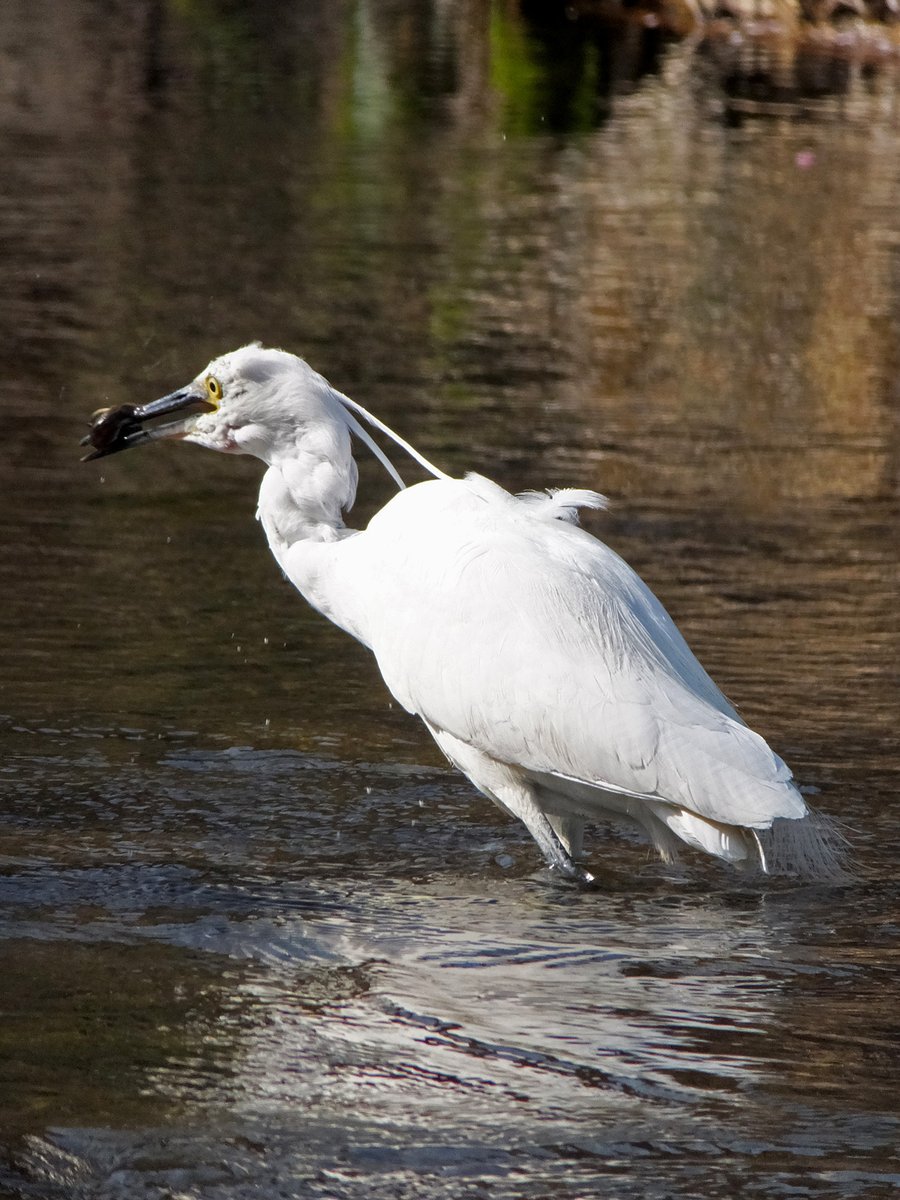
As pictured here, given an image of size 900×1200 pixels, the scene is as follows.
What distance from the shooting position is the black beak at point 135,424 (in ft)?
18.1

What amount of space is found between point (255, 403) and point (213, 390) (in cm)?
15

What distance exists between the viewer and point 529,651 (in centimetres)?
489

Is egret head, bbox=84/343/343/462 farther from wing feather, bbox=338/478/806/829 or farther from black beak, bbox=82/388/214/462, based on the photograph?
wing feather, bbox=338/478/806/829

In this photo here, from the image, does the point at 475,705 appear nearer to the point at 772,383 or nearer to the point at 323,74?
the point at 772,383

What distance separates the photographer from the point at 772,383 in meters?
10.3

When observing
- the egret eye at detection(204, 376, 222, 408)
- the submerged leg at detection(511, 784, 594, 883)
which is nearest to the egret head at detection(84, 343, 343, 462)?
the egret eye at detection(204, 376, 222, 408)

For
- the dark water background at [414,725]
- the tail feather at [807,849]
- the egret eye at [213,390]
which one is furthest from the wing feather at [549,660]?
the egret eye at [213,390]

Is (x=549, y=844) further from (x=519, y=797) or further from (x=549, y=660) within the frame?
(x=549, y=660)

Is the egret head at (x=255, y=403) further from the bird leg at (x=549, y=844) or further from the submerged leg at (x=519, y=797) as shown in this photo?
the bird leg at (x=549, y=844)

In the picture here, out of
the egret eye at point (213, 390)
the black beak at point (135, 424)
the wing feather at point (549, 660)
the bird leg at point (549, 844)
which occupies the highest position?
the egret eye at point (213, 390)

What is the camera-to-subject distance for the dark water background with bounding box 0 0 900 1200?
12.4 feet

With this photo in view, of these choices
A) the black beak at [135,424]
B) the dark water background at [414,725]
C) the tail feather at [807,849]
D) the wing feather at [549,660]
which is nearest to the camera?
the dark water background at [414,725]

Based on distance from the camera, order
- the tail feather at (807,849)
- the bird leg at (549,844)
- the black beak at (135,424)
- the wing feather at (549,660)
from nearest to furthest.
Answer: the wing feather at (549,660), the tail feather at (807,849), the bird leg at (549,844), the black beak at (135,424)

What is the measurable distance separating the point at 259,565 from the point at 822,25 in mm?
21215
